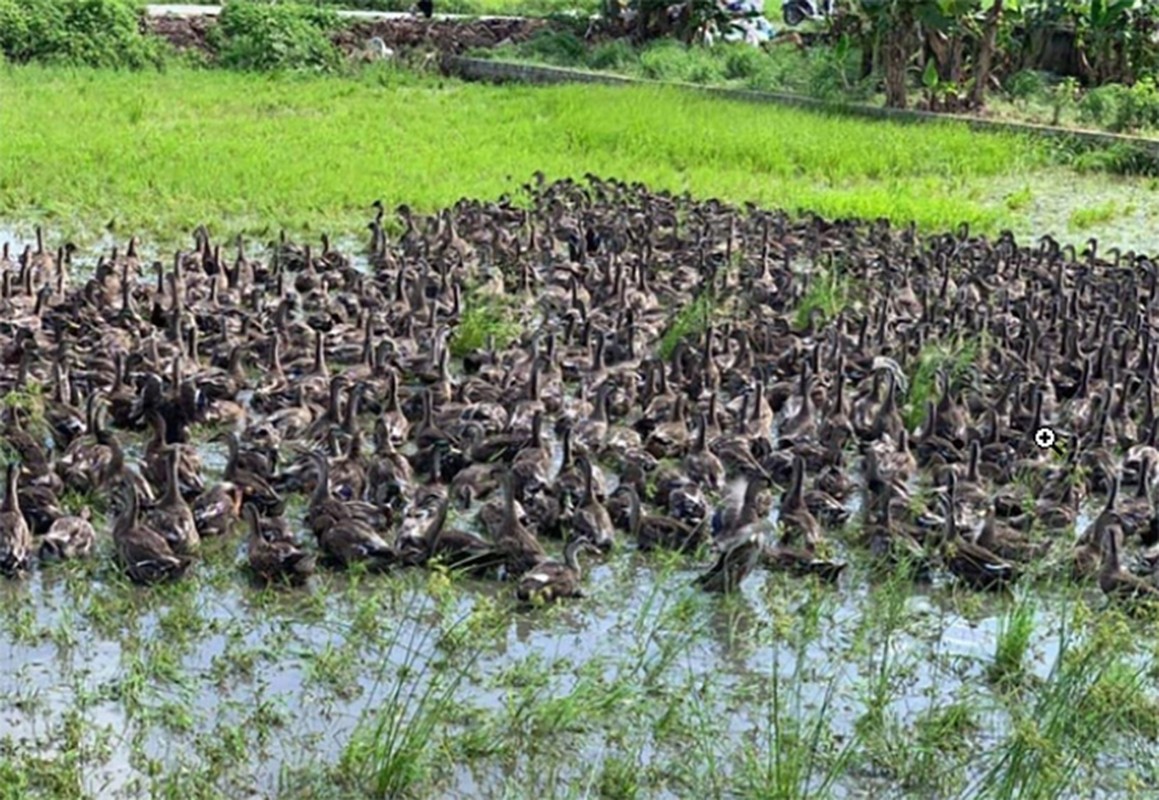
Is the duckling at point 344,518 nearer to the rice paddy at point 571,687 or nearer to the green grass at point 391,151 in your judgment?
the rice paddy at point 571,687

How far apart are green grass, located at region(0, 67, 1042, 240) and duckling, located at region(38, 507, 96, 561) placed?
803cm

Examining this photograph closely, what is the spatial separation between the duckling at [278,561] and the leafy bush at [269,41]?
895 inches

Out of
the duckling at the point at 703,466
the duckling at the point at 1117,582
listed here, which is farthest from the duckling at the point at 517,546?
the duckling at the point at 1117,582

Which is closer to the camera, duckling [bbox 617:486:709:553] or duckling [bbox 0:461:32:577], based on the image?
duckling [bbox 0:461:32:577]

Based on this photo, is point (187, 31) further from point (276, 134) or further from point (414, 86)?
point (276, 134)

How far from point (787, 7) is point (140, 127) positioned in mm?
21037

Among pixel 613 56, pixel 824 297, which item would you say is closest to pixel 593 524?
pixel 824 297

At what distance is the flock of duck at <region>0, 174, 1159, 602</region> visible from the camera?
8.95 m

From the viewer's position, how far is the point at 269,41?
101 ft

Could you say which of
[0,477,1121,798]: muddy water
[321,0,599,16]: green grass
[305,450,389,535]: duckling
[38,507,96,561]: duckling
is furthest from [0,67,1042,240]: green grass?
A: [321,0,599,16]: green grass

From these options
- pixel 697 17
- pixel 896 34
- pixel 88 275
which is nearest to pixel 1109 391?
pixel 88 275

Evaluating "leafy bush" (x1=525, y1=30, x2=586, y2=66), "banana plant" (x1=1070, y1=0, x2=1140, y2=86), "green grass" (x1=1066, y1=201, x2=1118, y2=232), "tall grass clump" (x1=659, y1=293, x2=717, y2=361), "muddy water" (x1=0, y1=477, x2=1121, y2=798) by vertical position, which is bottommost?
"muddy water" (x1=0, y1=477, x2=1121, y2=798)

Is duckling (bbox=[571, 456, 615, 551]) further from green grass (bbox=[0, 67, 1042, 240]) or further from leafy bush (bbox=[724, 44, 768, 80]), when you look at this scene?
leafy bush (bbox=[724, 44, 768, 80])

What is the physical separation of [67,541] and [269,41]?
2322 centimetres
